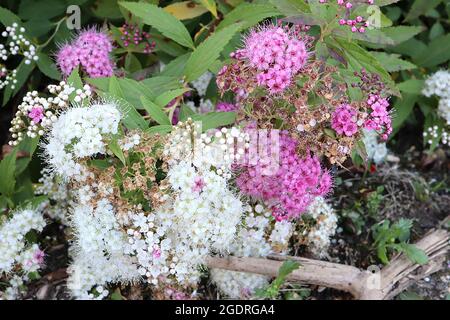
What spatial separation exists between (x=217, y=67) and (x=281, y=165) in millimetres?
497

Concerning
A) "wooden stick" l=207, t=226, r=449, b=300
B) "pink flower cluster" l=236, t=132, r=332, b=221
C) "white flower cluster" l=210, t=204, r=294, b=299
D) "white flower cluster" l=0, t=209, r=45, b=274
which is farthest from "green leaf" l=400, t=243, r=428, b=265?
"white flower cluster" l=0, t=209, r=45, b=274

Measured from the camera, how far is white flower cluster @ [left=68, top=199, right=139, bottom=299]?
219 centimetres

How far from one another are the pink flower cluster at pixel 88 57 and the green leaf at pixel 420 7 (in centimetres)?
159

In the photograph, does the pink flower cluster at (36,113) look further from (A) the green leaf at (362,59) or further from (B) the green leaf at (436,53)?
(B) the green leaf at (436,53)

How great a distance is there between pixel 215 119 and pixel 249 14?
463mm

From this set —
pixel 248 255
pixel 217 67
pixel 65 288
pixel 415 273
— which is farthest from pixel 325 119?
pixel 65 288

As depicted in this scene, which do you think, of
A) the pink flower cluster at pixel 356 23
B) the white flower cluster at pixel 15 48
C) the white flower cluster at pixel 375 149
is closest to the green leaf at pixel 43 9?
the white flower cluster at pixel 15 48

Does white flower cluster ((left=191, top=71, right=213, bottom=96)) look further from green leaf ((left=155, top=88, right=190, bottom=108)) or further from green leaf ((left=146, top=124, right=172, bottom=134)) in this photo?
green leaf ((left=146, top=124, right=172, bottom=134))

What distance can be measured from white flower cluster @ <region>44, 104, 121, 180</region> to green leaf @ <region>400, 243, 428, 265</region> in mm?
1545

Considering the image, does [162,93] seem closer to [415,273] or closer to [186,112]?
[186,112]

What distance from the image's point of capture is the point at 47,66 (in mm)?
2764

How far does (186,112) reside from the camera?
8.00 feet

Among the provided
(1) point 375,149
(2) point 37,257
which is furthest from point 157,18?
(1) point 375,149

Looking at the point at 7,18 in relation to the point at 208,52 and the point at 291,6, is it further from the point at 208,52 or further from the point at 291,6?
the point at 291,6
